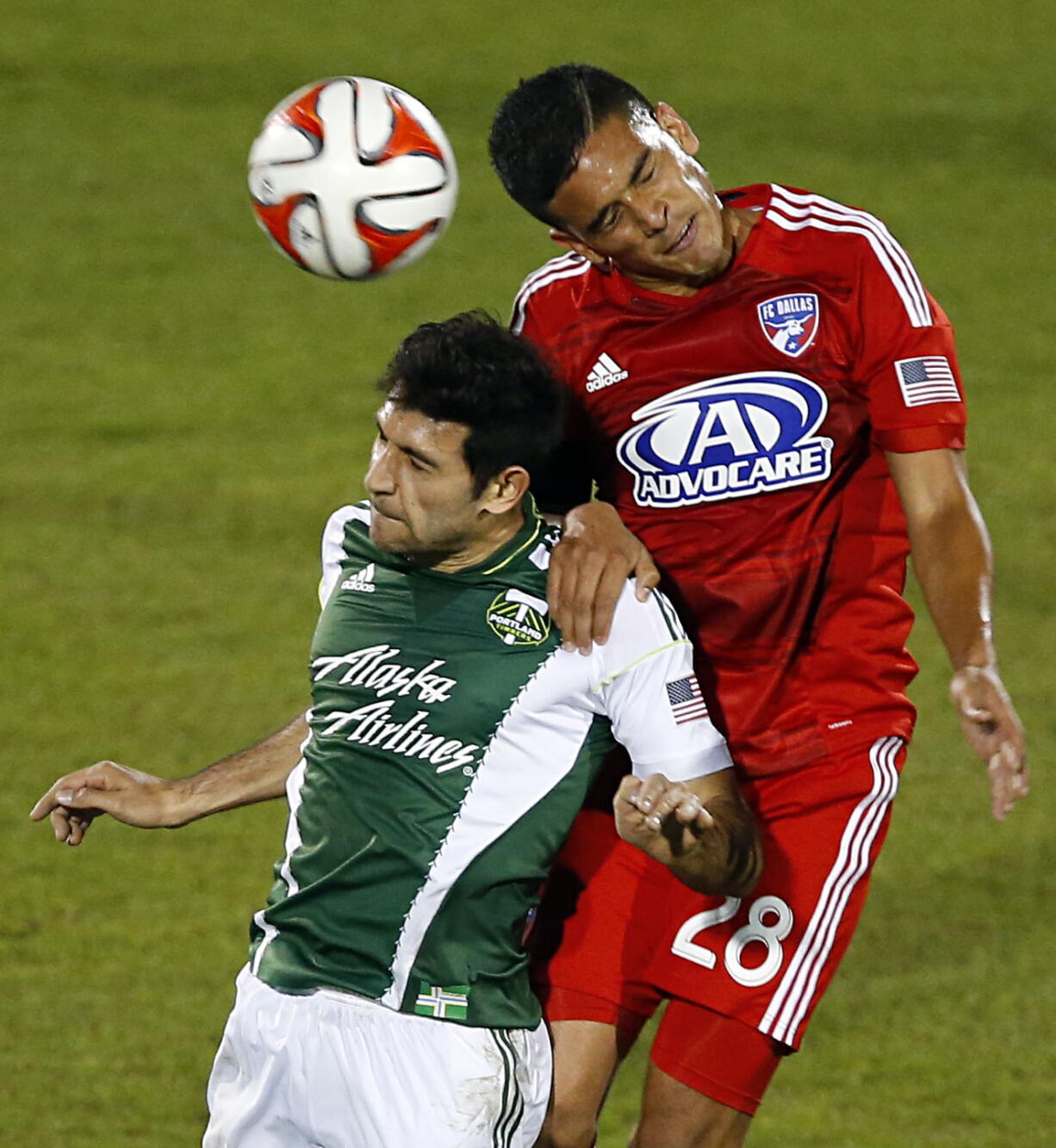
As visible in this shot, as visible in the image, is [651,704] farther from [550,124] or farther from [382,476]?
[550,124]

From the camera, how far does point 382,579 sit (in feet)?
12.4

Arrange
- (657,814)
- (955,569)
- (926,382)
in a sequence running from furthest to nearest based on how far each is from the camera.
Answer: (926,382)
(955,569)
(657,814)

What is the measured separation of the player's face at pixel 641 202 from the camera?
3930mm

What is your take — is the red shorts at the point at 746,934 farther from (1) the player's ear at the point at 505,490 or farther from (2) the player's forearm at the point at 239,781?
(1) the player's ear at the point at 505,490

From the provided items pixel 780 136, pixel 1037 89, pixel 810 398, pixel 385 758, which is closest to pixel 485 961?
pixel 385 758

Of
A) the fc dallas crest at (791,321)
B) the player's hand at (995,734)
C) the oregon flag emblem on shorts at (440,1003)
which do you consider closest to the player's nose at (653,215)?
the fc dallas crest at (791,321)

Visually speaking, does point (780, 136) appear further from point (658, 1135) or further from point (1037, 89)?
point (658, 1135)

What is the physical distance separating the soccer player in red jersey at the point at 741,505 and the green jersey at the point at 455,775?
15.0 inches

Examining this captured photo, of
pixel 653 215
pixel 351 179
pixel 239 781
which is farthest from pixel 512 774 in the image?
pixel 351 179

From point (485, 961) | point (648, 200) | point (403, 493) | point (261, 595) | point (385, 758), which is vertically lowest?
point (261, 595)

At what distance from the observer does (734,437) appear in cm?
412

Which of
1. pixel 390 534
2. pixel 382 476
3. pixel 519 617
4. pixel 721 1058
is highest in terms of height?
pixel 382 476

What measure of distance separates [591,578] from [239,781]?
79 cm

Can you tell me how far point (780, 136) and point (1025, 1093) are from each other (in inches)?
431
